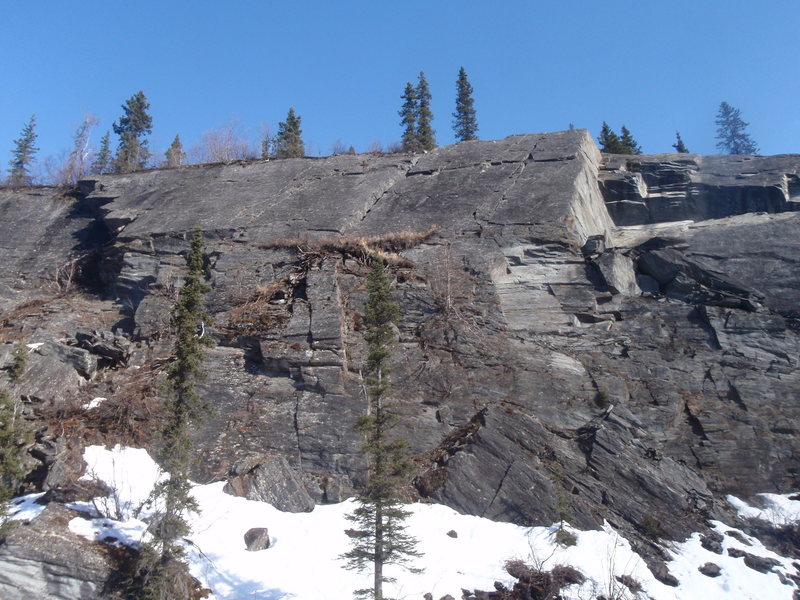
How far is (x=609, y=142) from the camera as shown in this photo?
1352 inches

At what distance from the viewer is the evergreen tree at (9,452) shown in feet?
31.6

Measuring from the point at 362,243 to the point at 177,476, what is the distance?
375 inches

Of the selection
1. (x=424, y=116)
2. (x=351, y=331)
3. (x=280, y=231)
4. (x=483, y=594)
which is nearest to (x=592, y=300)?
(x=351, y=331)

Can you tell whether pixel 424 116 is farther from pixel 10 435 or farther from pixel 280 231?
pixel 10 435

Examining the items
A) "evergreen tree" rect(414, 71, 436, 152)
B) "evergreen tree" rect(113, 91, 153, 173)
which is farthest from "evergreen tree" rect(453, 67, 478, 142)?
"evergreen tree" rect(113, 91, 153, 173)

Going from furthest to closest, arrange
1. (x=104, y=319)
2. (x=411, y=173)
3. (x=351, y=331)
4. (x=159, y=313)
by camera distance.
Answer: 1. (x=411, y=173)
2. (x=104, y=319)
3. (x=159, y=313)
4. (x=351, y=331)

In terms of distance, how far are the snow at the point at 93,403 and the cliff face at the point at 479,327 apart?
24cm

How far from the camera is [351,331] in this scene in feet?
49.6

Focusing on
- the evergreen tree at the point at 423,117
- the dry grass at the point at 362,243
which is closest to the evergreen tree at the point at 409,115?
the evergreen tree at the point at 423,117

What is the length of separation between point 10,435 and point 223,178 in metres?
16.9

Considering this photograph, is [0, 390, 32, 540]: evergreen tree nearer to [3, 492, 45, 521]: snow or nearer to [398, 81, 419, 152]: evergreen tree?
[3, 492, 45, 521]: snow

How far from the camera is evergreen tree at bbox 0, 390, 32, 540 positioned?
31.6 ft

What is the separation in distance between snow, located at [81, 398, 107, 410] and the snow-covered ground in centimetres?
202

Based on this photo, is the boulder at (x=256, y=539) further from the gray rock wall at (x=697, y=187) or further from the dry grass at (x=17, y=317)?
the gray rock wall at (x=697, y=187)
